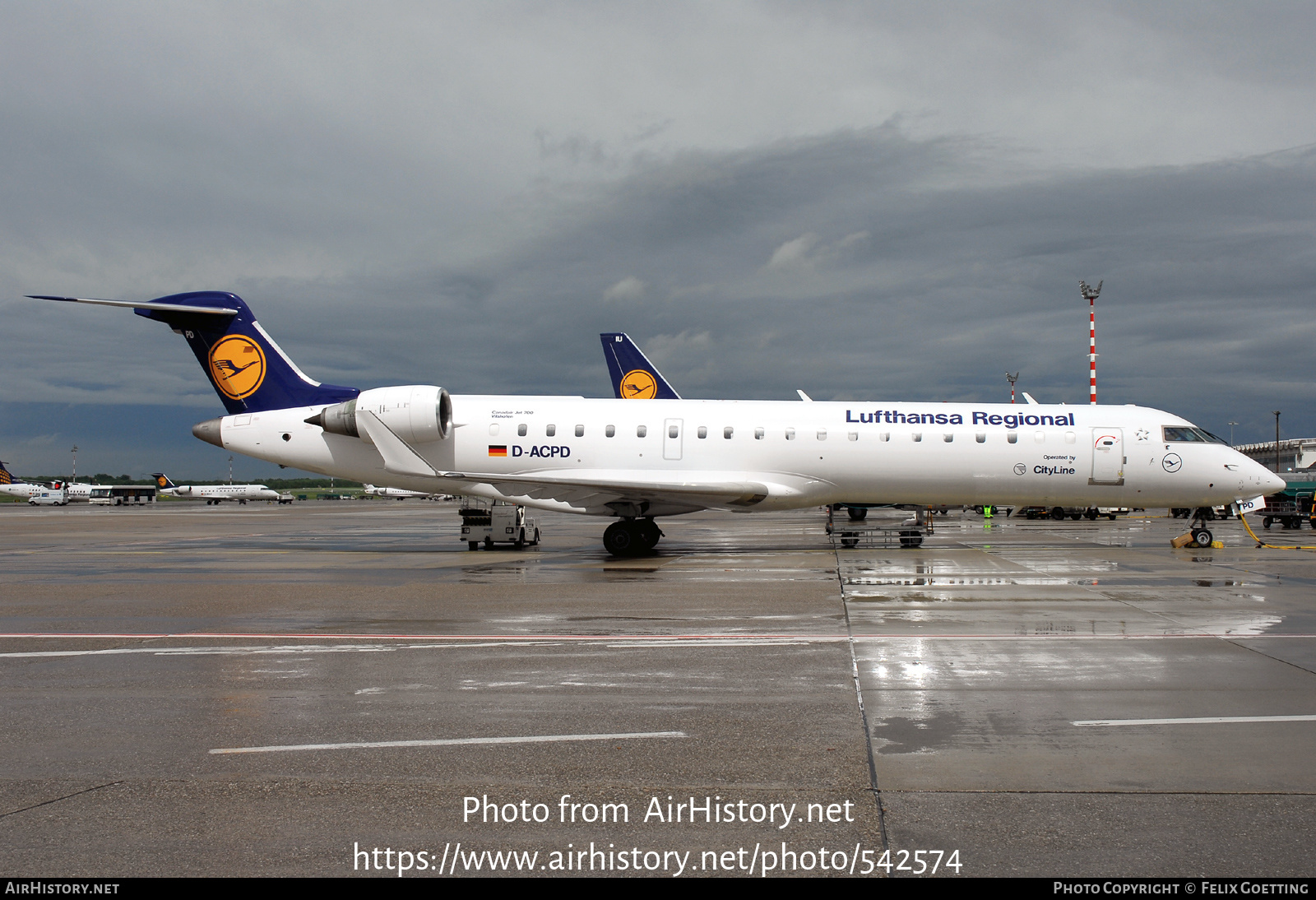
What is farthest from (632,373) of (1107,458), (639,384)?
(1107,458)

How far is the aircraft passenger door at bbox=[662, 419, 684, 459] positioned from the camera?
21.0m

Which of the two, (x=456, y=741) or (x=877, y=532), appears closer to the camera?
(x=456, y=741)

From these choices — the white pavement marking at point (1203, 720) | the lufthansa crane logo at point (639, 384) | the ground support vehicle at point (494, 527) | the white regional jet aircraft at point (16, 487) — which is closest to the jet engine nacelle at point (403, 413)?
the ground support vehicle at point (494, 527)

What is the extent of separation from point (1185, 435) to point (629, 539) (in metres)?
14.0

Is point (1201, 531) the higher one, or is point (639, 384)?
point (639, 384)

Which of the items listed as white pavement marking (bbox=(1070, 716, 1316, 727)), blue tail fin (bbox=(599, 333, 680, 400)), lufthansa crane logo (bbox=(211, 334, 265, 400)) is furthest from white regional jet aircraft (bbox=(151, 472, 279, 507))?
white pavement marking (bbox=(1070, 716, 1316, 727))

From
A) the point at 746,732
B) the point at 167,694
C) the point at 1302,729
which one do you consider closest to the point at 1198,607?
the point at 1302,729

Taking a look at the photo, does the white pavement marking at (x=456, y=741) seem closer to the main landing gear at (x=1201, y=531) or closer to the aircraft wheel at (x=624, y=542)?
the aircraft wheel at (x=624, y=542)

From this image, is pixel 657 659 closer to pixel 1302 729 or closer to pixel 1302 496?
pixel 1302 729

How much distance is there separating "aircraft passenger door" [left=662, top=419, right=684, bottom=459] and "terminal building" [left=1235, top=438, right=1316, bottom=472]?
7535 cm

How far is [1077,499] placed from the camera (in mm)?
21469

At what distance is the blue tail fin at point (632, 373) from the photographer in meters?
36.2

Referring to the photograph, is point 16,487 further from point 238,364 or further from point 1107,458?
point 1107,458

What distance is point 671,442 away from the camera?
830 inches
